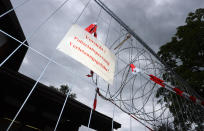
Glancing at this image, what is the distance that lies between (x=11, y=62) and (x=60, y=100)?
5490 mm

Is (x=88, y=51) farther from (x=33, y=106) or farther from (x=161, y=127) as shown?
(x=33, y=106)

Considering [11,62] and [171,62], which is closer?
[11,62]

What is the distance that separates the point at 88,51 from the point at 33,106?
12.3ft

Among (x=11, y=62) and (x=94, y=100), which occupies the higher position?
(x=11, y=62)

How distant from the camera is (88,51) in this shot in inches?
69.2

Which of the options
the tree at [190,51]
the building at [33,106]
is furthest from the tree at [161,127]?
the tree at [190,51]

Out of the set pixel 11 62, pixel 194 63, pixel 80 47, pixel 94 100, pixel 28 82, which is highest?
pixel 194 63

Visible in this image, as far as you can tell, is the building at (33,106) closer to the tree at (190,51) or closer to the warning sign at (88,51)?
the warning sign at (88,51)

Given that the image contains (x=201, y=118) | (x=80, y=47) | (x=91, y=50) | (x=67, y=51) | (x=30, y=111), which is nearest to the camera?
(x=67, y=51)

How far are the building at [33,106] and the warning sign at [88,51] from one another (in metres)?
2.06

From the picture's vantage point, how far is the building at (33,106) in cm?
307

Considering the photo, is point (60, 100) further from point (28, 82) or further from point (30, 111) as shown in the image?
point (30, 111)

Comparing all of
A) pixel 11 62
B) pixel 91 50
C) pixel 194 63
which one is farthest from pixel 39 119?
pixel 194 63

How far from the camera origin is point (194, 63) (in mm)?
7371
